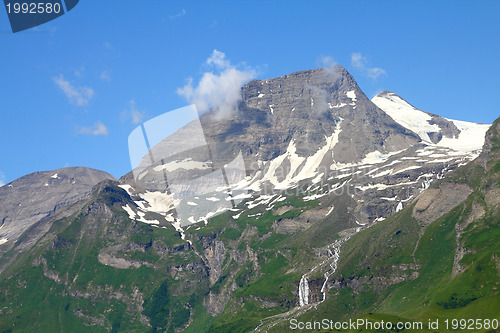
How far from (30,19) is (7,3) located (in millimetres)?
13555

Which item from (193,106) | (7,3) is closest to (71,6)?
(7,3)

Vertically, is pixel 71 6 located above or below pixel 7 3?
below

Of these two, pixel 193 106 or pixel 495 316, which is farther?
pixel 495 316

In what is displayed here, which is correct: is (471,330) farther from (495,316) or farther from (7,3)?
(7,3)

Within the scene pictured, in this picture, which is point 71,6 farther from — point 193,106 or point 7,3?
point 193,106

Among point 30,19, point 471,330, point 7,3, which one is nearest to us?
point 30,19

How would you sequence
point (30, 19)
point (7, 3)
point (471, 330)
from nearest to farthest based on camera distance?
1. point (30, 19)
2. point (7, 3)
3. point (471, 330)

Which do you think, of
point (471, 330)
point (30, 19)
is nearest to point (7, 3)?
point (30, 19)

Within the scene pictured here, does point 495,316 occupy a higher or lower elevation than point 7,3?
lower

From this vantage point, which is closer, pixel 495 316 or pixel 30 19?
pixel 30 19

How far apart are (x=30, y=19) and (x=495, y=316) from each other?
626 ft

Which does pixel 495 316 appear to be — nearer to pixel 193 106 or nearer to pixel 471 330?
pixel 471 330

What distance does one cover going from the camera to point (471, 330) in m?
199

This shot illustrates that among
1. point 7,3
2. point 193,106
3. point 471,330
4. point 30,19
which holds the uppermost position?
point 7,3
